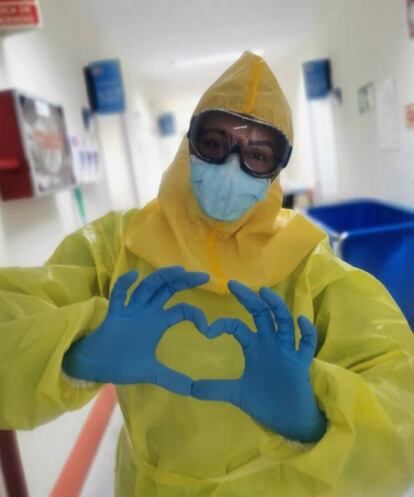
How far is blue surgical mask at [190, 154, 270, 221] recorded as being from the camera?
2.35ft

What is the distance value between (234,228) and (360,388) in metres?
0.32

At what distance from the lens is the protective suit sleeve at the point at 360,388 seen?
0.55m

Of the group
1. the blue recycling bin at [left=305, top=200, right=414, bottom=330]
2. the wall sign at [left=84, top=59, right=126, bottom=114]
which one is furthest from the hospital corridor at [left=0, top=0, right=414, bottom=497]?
the wall sign at [left=84, top=59, right=126, bottom=114]

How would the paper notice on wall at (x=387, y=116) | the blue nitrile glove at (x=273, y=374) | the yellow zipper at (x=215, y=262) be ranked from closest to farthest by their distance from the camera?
the blue nitrile glove at (x=273, y=374), the yellow zipper at (x=215, y=262), the paper notice on wall at (x=387, y=116)

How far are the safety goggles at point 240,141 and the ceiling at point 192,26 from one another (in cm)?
178

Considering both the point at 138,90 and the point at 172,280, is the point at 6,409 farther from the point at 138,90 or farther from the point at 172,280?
the point at 138,90

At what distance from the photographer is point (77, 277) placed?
2.29ft

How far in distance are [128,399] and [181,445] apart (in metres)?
0.11

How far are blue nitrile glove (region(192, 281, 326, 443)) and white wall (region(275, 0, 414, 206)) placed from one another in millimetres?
1874

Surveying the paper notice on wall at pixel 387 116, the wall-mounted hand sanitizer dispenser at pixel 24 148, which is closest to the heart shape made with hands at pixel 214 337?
the wall-mounted hand sanitizer dispenser at pixel 24 148

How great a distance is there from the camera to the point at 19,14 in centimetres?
116

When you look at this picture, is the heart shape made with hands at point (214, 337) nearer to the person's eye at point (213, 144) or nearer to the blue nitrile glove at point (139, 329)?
the blue nitrile glove at point (139, 329)

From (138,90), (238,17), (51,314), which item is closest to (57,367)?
(51,314)

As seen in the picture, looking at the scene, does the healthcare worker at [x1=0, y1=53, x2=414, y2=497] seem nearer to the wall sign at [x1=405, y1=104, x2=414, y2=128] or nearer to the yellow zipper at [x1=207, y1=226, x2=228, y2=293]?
the yellow zipper at [x1=207, y1=226, x2=228, y2=293]
